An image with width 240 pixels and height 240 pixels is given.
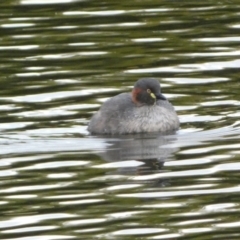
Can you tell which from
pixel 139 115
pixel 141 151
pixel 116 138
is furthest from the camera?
pixel 139 115

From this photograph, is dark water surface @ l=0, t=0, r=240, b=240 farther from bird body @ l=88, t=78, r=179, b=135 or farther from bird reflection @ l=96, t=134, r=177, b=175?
bird body @ l=88, t=78, r=179, b=135

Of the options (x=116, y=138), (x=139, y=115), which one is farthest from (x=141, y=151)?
(x=139, y=115)

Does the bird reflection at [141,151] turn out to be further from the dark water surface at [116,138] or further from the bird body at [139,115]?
the bird body at [139,115]

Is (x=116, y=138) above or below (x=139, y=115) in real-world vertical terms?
below

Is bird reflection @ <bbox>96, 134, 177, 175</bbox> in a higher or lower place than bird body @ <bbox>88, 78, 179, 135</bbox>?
lower

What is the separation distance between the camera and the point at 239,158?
1534cm

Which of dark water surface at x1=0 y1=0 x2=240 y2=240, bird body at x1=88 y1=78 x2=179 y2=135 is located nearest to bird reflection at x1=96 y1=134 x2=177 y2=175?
dark water surface at x1=0 y1=0 x2=240 y2=240

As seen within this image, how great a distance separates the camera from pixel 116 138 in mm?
17531

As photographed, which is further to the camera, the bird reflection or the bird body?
the bird body

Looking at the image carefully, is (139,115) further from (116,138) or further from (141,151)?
(141,151)

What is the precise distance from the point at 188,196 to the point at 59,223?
159 centimetres

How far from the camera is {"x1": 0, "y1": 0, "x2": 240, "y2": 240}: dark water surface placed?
1286 cm

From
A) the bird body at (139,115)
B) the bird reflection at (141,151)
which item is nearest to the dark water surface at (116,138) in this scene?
the bird reflection at (141,151)

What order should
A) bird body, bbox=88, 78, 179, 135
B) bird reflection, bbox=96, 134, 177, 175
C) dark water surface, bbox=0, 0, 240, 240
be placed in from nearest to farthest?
1. dark water surface, bbox=0, 0, 240, 240
2. bird reflection, bbox=96, 134, 177, 175
3. bird body, bbox=88, 78, 179, 135
